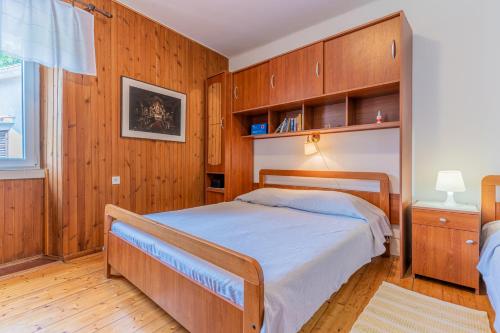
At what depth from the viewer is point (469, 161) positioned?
226 centimetres

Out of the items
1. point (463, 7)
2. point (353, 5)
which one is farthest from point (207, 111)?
point (463, 7)

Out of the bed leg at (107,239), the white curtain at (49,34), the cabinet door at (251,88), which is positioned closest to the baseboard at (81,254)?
the bed leg at (107,239)

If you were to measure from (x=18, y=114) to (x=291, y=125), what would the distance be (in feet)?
9.71

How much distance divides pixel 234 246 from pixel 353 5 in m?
2.99

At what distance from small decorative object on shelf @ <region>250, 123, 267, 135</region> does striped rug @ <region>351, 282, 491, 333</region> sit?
7.55 ft

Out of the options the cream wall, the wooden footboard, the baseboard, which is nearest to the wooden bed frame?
the wooden footboard

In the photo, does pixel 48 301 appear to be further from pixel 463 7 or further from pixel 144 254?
pixel 463 7

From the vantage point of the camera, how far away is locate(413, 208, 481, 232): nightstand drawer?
195 centimetres

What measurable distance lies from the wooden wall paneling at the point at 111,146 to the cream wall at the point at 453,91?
2528 mm

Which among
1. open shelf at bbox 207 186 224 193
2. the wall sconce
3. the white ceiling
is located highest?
the white ceiling

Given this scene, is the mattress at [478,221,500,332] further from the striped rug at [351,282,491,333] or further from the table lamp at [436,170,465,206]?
the table lamp at [436,170,465,206]

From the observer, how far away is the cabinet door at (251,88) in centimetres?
324

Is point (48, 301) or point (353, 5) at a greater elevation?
point (353, 5)

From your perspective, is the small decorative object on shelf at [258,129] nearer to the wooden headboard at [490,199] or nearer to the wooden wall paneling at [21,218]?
the wooden headboard at [490,199]
